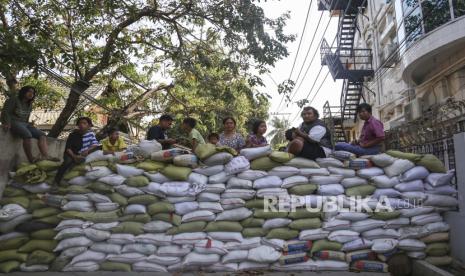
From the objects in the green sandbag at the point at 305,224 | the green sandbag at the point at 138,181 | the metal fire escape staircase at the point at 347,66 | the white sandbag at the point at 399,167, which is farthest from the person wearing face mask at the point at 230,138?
the metal fire escape staircase at the point at 347,66

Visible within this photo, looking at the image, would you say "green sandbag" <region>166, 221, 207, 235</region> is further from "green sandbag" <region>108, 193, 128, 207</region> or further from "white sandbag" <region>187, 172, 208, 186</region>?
"green sandbag" <region>108, 193, 128, 207</region>

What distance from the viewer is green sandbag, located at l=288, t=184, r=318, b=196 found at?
3637mm

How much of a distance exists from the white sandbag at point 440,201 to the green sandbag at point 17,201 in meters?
4.22

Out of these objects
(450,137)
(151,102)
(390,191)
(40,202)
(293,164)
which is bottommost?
(40,202)

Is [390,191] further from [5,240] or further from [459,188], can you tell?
[5,240]

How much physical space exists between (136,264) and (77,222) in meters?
0.75

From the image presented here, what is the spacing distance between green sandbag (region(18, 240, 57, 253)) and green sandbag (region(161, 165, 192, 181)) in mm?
1371

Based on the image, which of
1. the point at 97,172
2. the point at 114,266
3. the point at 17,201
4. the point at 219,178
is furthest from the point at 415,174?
the point at 17,201

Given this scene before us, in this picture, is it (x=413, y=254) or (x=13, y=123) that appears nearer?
(x=413, y=254)

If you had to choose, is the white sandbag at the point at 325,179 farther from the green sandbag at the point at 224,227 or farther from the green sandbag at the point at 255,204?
the green sandbag at the point at 224,227

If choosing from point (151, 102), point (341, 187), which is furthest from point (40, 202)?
point (151, 102)

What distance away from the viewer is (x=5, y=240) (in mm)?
3656

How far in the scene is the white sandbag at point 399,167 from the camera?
368 cm

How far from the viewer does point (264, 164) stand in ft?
12.2
